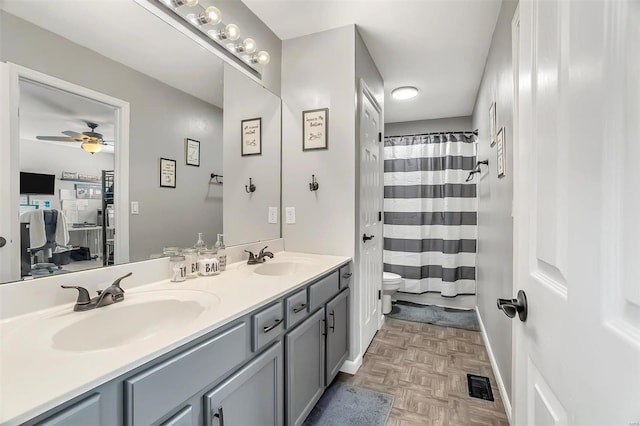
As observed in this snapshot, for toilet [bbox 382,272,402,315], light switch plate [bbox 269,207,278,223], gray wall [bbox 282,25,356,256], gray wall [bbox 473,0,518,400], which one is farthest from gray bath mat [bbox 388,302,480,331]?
light switch plate [bbox 269,207,278,223]

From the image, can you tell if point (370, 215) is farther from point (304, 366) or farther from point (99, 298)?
point (99, 298)

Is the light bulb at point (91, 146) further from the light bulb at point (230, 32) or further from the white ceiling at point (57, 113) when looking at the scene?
the light bulb at point (230, 32)

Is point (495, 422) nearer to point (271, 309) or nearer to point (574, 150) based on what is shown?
point (271, 309)

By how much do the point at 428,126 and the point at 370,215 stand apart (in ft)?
7.30

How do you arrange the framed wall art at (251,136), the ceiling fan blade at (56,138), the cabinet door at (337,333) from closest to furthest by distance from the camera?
the ceiling fan blade at (56,138), the cabinet door at (337,333), the framed wall art at (251,136)

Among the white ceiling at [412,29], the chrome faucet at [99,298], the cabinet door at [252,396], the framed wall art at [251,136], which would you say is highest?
the white ceiling at [412,29]

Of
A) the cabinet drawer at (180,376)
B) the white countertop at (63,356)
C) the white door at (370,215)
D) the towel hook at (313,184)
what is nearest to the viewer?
the white countertop at (63,356)

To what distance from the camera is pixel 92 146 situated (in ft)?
3.63

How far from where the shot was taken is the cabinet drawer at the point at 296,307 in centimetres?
130

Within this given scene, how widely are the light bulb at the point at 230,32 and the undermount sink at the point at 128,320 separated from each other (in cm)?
144

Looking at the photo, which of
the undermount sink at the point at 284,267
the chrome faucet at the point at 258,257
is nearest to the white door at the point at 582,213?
the undermount sink at the point at 284,267

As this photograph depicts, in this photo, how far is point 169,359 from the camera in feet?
2.46

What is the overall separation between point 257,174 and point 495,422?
2112 millimetres

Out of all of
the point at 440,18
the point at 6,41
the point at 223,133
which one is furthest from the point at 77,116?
the point at 440,18
